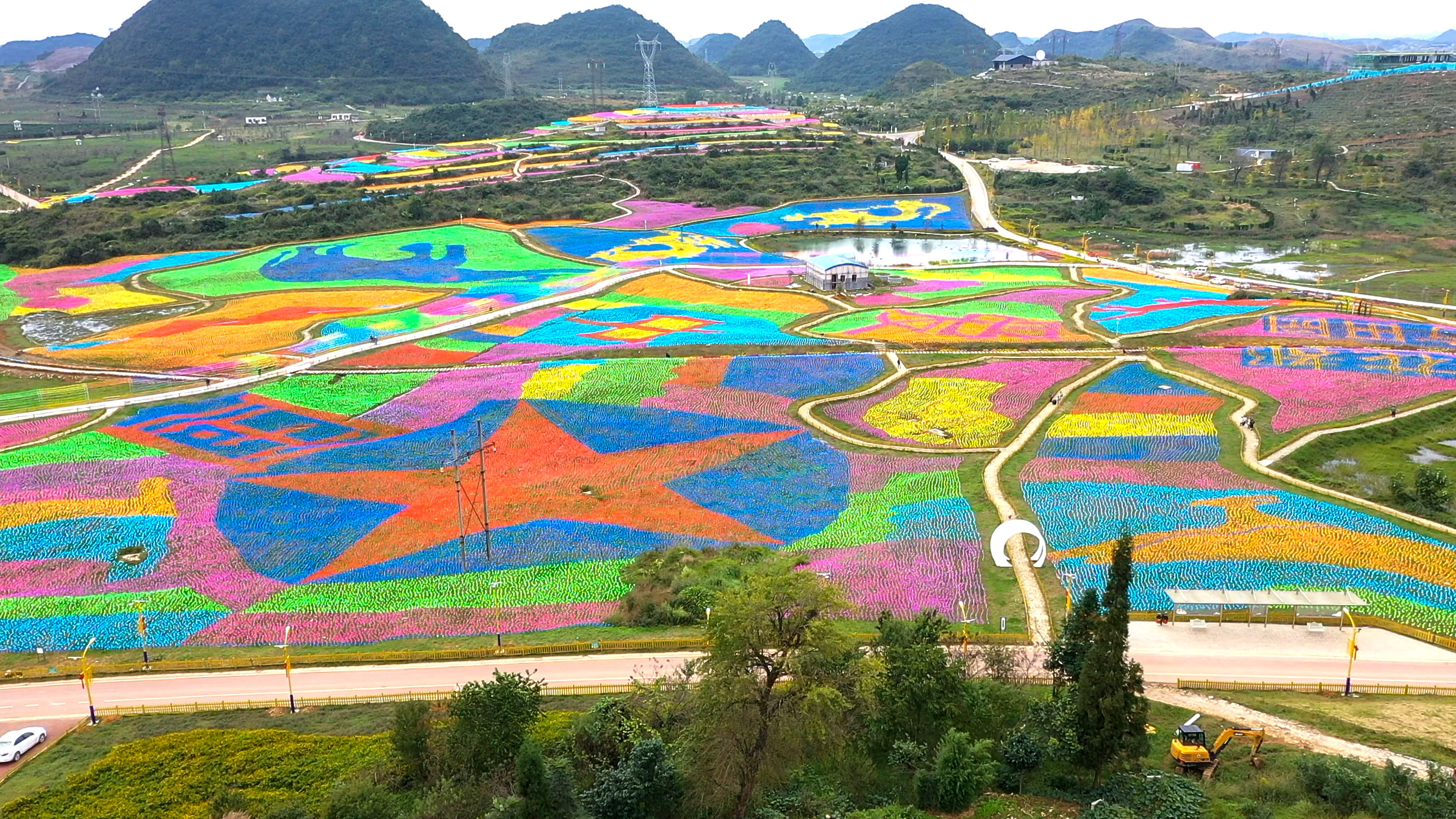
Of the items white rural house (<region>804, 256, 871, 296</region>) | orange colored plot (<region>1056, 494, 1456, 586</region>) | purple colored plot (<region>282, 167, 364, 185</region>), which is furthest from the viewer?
purple colored plot (<region>282, 167, 364, 185</region>)

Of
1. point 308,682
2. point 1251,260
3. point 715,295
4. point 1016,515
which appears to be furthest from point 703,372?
point 1251,260

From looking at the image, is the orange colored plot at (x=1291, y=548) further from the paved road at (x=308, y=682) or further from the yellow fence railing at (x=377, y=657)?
the paved road at (x=308, y=682)

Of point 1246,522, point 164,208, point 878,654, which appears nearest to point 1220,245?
point 1246,522

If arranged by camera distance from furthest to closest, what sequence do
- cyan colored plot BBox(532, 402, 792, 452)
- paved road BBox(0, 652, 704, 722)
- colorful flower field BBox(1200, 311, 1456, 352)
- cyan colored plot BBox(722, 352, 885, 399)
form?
1. colorful flower field BBox(1200, 311, 1456, 352)
2. cyan colored plot BBox(722, 352, 885, 399)
3. cyan colored plot BBox(532, 402, 792, 452)
4. paved road BBox(0, 652, 704, 722)

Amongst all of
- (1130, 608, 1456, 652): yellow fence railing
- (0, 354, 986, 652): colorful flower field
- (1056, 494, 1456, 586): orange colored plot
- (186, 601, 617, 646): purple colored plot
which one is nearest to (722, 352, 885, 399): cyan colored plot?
(0, 354, 986, 652): colorful flower field

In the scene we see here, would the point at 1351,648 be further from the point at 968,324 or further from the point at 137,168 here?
the point at 137,168

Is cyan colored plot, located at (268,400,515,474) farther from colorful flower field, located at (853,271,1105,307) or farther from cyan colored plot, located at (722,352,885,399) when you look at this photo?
colorful flower field, located at (853,271,1105,307)

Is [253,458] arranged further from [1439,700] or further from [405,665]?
[1439,700]
